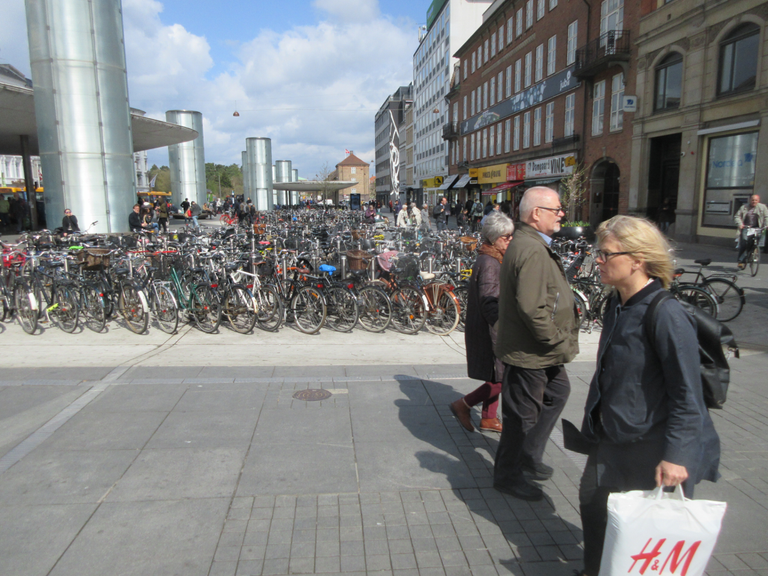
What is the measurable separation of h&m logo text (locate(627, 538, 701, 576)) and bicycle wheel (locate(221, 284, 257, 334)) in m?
6.19

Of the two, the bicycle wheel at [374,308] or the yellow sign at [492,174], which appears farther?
the yellow sign at [492,174]

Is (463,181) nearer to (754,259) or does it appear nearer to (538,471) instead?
(754,259)

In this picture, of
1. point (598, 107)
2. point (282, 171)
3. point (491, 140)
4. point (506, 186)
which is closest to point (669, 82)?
point (598, 107)

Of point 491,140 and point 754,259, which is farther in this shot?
point 491,140

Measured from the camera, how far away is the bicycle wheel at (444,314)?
24.8ft

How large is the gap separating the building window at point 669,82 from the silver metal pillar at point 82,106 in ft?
59.2

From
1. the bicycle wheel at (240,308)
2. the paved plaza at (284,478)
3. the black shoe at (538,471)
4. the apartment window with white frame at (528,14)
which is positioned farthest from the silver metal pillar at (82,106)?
the apartment window with white frame at (528,14)

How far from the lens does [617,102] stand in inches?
898

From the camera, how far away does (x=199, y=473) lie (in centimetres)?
334

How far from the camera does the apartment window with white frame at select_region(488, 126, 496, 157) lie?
126 feet

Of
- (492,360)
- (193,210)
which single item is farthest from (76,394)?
(193,210)

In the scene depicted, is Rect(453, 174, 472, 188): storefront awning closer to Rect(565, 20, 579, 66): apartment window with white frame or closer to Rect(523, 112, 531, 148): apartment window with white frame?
Rect(523, 112, 531, 148): apartment window with white frame

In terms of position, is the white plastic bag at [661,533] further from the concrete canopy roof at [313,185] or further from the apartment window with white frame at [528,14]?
the concrete canopy roof at [313,185]

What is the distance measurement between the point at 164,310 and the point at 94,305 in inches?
38.5
